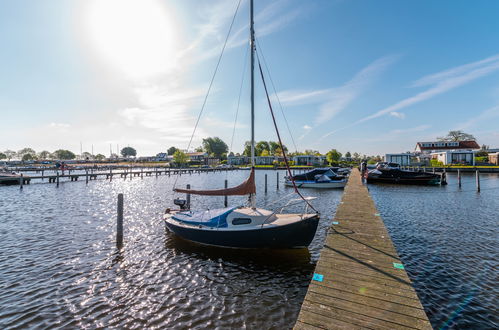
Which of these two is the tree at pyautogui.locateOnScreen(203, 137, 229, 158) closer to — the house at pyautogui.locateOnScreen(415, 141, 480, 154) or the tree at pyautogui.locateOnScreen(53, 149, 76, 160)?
the house at pyautogui.locateOnScreen(415, 141, 480, 154)

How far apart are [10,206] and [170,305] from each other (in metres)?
23.0

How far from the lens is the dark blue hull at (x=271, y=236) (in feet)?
28.6

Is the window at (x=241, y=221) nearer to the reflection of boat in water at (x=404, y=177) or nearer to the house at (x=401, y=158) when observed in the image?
the reflection of boat in water at (x=404, y=177)

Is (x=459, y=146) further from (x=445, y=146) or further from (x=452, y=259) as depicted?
(x=452, y=259)

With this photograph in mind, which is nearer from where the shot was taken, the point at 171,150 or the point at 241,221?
the point at 241,221

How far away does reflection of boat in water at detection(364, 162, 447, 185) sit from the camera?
3206cm

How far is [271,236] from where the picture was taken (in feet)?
29.0

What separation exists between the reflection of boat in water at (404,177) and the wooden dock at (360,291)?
29.0m

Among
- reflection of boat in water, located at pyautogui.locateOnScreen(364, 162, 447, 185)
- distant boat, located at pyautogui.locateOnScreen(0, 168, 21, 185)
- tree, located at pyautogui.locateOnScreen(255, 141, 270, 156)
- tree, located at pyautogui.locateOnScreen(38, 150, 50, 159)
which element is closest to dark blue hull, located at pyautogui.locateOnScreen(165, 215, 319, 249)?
reflection of boat in water, located at pyautogui.locateOnScreen(364, 162, 447, 185)

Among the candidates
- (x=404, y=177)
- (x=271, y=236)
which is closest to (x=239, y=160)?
(x=404, y=177)

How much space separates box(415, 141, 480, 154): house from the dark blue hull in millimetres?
100677

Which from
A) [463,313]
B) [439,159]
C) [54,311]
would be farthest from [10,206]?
[439,159]

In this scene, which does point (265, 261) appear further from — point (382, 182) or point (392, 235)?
point (382, 182)

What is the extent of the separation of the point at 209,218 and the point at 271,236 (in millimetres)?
3033
